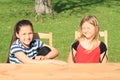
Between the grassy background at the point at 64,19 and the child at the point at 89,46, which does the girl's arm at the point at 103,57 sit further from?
the grassy background at the point at 64,19

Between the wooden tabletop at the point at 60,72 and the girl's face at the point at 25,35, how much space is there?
3.05 feet

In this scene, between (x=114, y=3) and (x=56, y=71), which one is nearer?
(x=56, y=71)

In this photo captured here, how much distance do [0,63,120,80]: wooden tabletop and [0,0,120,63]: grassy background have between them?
4831 millimetres

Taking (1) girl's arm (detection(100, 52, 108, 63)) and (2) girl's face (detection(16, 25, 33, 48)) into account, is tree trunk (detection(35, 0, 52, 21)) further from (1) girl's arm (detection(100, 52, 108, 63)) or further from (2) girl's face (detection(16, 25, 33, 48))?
(2) girl's face (detection(16, 25, 33, 48))

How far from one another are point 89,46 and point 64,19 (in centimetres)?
1013

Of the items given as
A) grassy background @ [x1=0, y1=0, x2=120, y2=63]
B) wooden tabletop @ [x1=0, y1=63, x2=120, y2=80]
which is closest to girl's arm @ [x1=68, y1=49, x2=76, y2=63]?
wooden tabletop @ [x1=0, y1=63, x2=120, y2=80]

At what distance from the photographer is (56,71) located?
4113 mm

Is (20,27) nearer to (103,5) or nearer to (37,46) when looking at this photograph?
(37,46)

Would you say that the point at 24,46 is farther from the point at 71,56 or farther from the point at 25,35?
the point at 71,56

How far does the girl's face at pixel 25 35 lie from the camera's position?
5.15 metres

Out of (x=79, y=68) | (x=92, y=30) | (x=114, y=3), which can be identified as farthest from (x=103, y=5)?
(x=79, y=68)

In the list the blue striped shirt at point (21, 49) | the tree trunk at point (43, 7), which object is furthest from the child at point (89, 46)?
the tree trunk at point (43, 7)

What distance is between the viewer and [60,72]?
4094 millimetres

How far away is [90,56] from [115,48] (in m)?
5.22
